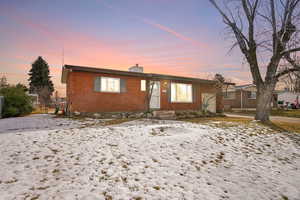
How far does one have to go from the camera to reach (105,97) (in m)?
9.89

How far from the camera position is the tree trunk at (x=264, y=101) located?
29.8ft

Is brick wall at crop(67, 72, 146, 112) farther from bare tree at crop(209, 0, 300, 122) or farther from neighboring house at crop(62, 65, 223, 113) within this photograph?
bare tree at crop(209, 0, 300, 122)

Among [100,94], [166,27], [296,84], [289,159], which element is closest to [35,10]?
[100,94]

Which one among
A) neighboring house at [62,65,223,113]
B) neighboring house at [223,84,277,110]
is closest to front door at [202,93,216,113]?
neighboring house at [62,65,223,113]

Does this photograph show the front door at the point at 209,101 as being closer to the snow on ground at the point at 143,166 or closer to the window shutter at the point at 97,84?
the snow on ground at the point at 143,166

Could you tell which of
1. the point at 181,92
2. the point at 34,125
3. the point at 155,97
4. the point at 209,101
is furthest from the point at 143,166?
the point at 209,101

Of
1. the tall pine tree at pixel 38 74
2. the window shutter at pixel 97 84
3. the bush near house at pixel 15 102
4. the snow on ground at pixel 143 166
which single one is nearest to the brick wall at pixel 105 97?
the window shutter at pixel 97 84

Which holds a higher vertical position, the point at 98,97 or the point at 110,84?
the point at 110,84

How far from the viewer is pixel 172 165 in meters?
3.52

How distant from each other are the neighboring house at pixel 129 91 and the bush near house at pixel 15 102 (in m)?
4.22

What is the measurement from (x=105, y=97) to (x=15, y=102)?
26.0 feet

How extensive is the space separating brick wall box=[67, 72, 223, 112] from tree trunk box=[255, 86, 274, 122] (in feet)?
17.1

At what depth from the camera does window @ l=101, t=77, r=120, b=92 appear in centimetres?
990

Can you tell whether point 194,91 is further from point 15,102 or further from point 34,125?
point 15,102
